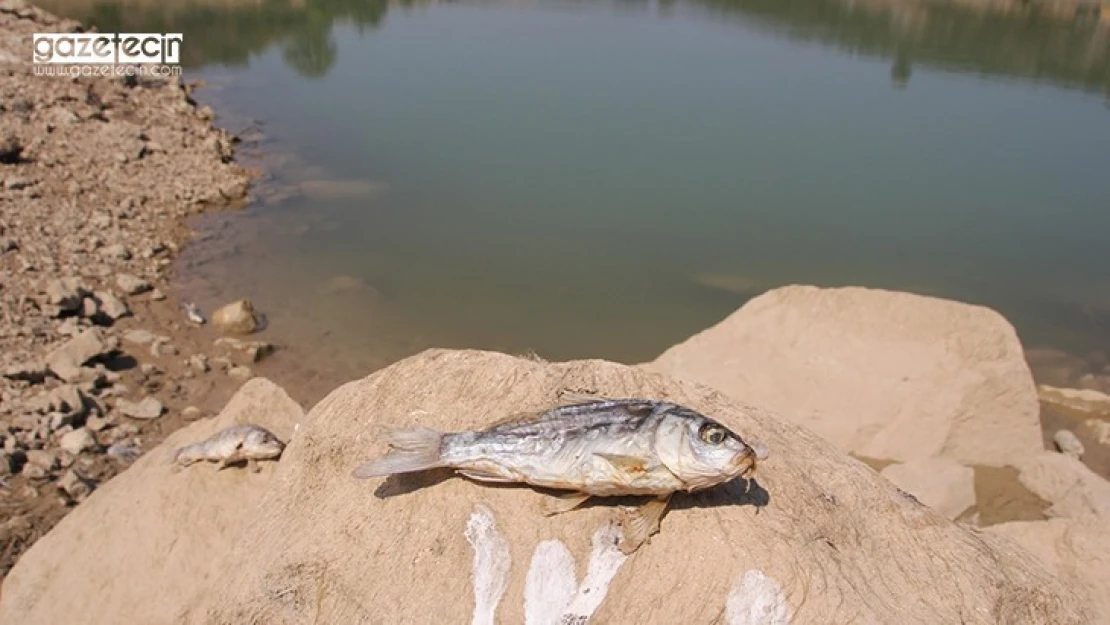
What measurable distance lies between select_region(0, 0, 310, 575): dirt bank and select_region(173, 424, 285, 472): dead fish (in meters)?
2.06

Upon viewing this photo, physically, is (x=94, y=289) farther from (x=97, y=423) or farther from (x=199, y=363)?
(x=97, y=423)

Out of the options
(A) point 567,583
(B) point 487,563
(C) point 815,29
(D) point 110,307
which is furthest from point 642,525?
(C) point 815,29

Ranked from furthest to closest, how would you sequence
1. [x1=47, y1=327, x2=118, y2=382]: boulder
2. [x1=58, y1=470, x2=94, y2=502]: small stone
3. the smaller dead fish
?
the smaller dead fish < [x1=47, y1=327, x2=118, y2=382]: boulder < [x1=58, y1=470, x2=94, y2=502]: small stone

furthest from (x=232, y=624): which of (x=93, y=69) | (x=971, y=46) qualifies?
(x=971, y=46)

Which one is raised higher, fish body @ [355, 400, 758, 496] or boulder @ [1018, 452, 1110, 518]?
fish body @ [355, 400, 758, 496]

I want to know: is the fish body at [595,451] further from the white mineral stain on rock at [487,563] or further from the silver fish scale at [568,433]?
the white mineral stain on rock at [487,563]

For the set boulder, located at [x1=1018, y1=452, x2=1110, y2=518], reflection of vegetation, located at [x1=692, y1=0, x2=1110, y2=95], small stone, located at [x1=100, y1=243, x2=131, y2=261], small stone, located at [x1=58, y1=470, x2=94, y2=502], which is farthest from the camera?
reflection of vegetation, located at [x1=692, y1=0, x2=1110, y2=95]

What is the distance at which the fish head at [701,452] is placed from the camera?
3.39m

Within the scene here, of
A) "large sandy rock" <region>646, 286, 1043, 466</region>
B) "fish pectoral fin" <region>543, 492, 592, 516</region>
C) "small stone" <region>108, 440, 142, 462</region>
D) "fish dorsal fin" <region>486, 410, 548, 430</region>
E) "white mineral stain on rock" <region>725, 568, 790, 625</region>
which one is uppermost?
"fish dorsal fin" <region>486, 410, 548, 430</region>

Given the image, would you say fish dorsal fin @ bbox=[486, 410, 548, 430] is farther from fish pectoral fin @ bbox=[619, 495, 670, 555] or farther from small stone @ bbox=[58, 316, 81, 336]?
small stone @ bbox=[58, 316, 81, 336]

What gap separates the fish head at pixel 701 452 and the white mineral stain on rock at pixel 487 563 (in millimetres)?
798

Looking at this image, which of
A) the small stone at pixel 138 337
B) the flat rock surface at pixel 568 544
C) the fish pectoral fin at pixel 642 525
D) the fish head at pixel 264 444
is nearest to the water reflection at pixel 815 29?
the small stone at pixel 138 337


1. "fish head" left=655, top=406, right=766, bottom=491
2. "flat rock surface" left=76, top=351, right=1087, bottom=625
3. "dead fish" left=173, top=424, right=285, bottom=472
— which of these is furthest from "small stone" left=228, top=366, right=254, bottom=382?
"fish head" left=655, top=406, right=766, bottom=491

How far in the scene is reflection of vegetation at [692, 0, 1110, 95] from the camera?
90.7ft
